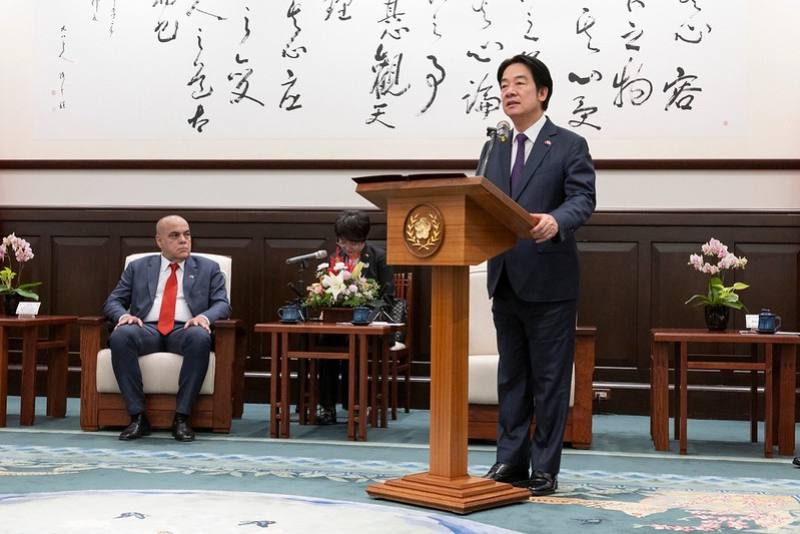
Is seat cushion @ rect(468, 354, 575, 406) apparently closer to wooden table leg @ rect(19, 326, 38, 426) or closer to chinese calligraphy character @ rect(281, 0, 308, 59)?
wooden table leg @ rect(19, 326, 38, 426)

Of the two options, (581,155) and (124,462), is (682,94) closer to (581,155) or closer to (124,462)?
(581,155)

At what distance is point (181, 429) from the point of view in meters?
4.86

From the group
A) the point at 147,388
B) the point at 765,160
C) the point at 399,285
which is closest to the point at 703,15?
the point at 765,160

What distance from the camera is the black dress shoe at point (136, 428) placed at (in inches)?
190

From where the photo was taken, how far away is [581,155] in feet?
11.2

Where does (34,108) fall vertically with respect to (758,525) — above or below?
above

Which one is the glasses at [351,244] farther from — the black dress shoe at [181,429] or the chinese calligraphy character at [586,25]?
the chinese calligraphy character at [586,25]

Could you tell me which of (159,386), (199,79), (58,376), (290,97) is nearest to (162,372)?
(159,386)

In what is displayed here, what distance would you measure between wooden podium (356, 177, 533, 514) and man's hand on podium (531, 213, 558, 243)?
0.04 meters

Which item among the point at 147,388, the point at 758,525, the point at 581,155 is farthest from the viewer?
the point at 147,388

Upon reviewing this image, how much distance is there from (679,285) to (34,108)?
4.06 meters

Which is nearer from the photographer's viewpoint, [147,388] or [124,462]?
[124,462]

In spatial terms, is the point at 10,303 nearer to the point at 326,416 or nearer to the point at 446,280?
the point at 326,416

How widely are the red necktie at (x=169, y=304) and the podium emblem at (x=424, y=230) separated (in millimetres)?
2360
